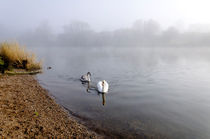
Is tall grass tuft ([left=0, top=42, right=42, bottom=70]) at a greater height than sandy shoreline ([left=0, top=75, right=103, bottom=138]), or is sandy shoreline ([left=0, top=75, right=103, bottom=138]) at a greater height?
tall grass tuft ([left=0, top=42, right=42, bottom=70])

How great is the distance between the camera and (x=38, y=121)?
18.9 feet

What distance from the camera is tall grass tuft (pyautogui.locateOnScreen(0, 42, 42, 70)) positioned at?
1484 cm

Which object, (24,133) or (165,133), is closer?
(24,133)

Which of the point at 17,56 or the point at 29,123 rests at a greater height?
the point at 17,56

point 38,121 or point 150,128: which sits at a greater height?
point 38,121

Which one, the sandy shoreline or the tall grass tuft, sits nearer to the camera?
the sandy shoreline

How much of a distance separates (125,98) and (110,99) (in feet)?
4.06

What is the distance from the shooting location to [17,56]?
16859mm

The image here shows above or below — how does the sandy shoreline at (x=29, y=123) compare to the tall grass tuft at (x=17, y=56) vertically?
below

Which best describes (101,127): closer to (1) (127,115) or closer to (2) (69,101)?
(1) (127,115)

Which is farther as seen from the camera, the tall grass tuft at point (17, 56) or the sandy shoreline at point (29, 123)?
the tall grass tuft at point (17, 56)

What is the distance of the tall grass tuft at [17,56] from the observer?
14840 millimetres

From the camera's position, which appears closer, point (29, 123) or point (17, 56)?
point (29, 123)

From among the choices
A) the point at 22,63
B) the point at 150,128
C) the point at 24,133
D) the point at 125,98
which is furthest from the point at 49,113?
the point at 22,63
